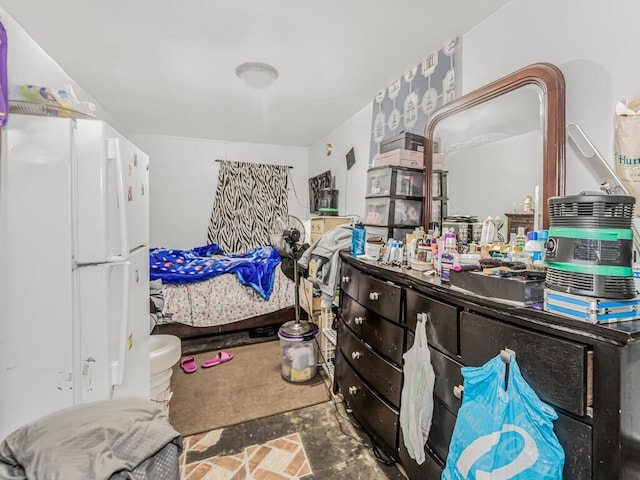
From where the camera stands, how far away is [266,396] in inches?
86.4

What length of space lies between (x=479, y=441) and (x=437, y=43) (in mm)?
Result: 2047

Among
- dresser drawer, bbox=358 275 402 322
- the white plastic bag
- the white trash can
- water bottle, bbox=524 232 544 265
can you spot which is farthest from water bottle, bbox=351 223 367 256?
the white trash can

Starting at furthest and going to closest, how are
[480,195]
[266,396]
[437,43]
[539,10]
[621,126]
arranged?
[266,396] → [437,43] → [480,195] → [539,10] → [621,126]

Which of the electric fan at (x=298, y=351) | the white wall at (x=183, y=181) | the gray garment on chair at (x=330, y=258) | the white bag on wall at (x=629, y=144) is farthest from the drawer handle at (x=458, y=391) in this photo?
the white wall at (x=183, y=181)

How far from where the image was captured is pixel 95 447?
0.81 metres

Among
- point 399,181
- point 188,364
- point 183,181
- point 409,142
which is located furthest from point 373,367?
point 183,181

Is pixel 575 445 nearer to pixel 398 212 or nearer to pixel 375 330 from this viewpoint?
pixel 375 330

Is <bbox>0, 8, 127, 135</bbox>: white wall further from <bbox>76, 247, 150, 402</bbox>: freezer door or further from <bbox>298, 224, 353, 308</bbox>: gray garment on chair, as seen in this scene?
<bbox>298, 224, 353, 308</bbox>: gray garment on chair

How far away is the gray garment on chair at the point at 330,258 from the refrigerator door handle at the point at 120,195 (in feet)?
4.00

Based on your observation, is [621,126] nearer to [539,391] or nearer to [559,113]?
[559,113]

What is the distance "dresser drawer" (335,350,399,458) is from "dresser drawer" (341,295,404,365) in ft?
0.83

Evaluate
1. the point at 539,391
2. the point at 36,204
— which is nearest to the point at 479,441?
the point at 539,391

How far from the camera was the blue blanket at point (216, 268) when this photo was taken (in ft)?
9.35

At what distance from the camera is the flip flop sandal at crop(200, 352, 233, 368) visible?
2621mm
